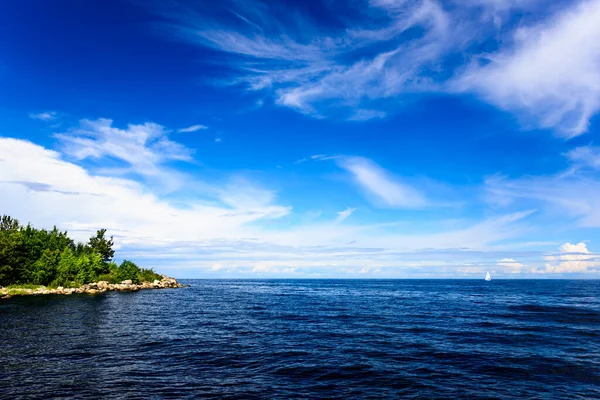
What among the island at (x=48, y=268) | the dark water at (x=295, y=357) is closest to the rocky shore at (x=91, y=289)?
the island at (x=48, y=268)

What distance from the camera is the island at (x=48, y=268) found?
90062mm

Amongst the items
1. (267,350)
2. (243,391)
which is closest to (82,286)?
(267,350)

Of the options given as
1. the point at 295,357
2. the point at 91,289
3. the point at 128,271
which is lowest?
the point at 295,357

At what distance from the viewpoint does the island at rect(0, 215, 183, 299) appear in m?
90.1

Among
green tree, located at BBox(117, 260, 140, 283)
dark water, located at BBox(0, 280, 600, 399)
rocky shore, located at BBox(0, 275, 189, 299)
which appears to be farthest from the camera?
green tree, located at BBox(117, 260, 140, 283)

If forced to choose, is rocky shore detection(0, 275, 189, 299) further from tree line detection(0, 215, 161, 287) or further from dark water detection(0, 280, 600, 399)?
dark water detection(0, 280, 600, 399)

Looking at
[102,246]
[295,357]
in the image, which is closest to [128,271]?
[102,246]

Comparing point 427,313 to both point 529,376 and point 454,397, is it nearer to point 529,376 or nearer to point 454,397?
point 529,376

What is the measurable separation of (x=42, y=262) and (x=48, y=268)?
2507 mm

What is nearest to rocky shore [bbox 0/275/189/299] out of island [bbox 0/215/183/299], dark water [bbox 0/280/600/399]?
island [bbox 0/215/183/299]

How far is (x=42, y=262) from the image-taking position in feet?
328

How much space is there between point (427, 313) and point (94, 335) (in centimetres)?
5362

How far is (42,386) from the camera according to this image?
22625 millimetres

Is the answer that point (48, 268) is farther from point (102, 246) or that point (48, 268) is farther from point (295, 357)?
point (295, 357)
